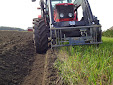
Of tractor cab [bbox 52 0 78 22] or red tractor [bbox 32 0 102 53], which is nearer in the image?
red tractor [bbox 32 0 102 53]

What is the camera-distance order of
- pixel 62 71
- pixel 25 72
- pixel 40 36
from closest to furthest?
pixel 62 71 < pixel 25 72 < pixel 40 36

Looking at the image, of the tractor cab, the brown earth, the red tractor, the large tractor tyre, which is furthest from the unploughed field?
the tractor cab

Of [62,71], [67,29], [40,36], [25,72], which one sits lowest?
[25,72]

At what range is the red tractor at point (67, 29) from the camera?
5.03m

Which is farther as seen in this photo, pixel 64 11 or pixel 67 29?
pixel 64 11

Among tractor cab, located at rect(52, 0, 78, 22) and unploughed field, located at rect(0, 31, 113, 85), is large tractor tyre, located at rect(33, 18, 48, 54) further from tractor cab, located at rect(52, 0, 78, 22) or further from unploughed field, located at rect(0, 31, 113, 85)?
tractor cab, located at rect(52, 0, 78, 22)

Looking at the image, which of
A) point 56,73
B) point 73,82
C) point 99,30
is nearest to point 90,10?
point 99,30

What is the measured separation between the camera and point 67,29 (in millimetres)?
5387

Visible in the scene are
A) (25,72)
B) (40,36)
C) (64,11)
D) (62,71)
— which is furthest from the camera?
(64,11)

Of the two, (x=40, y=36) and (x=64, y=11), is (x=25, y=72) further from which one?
(x=64, y=11)

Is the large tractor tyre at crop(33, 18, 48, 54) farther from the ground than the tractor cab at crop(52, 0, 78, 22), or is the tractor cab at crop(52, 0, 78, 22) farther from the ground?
the tractor cab at crop(52, 0, 78, 22)

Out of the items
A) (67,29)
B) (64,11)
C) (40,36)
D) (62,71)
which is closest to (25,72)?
(62,71)

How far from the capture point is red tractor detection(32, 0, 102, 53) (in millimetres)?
5032

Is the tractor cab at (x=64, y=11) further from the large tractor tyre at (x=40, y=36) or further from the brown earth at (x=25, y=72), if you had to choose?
the brown earth at (x=25, y=72)
